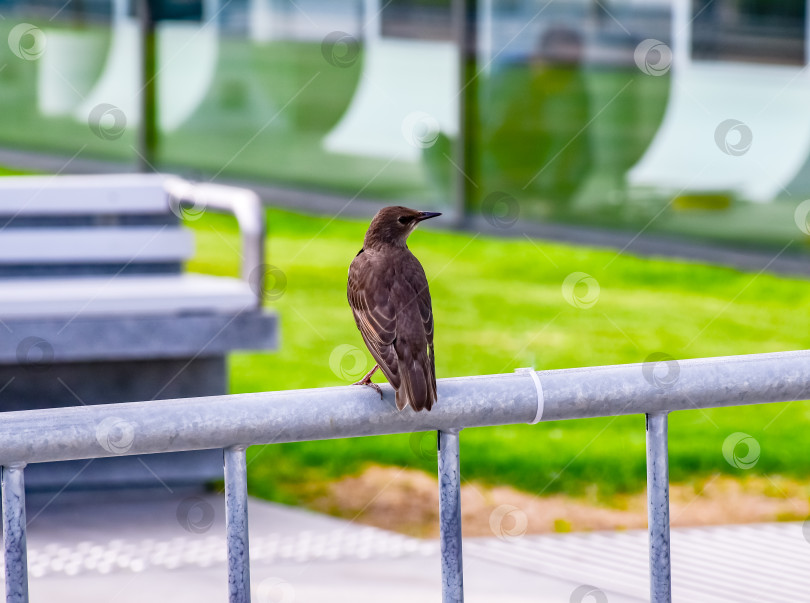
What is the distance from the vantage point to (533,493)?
673 centimetres

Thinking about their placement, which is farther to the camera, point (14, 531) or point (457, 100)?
point (457, 100)

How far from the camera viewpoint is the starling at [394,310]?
2331 millimetres

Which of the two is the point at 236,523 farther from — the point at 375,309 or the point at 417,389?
the point at 375,309

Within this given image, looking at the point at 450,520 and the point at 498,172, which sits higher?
the point at 498,172

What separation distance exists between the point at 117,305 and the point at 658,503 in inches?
162

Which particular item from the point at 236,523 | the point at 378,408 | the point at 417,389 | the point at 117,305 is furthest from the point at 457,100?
the point at 236,523

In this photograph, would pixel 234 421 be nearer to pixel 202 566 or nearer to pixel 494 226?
pixel 202 566

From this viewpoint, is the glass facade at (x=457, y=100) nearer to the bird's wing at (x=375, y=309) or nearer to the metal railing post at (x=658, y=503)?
the bird's wing at (x=375, y=309)

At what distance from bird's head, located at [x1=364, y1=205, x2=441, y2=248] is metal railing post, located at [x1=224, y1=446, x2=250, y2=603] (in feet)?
4.57

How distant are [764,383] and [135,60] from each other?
665 inches

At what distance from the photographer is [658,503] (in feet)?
6.99

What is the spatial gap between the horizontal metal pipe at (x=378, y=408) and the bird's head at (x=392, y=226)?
110 cm

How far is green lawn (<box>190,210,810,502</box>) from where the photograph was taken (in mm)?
7301

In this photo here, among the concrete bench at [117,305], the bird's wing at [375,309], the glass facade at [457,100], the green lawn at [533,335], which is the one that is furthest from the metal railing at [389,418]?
the glass facade at [457,100]
